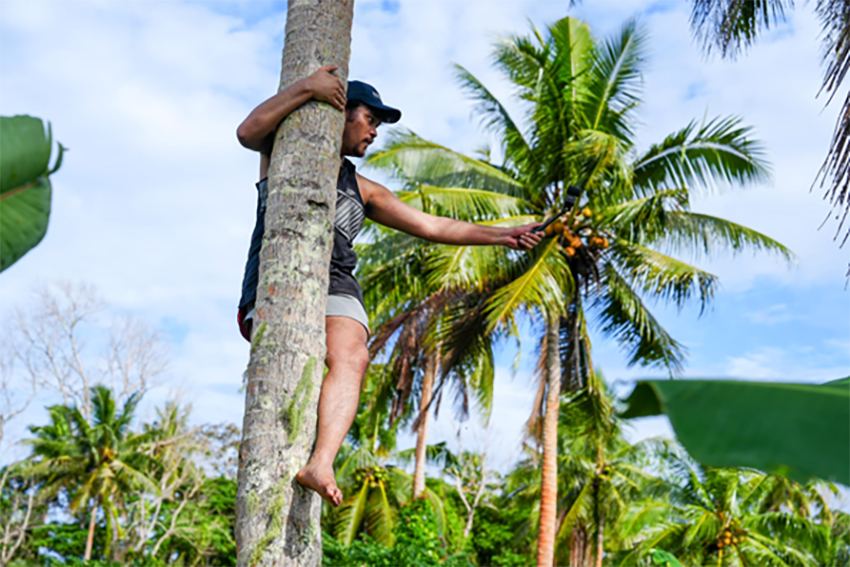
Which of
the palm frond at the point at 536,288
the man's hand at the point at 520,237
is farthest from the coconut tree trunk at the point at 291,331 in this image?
the palm frond at the point at 536,288

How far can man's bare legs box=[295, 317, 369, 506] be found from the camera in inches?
71.6

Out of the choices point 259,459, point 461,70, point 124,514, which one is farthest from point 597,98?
point 124,514

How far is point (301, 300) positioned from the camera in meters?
1.77

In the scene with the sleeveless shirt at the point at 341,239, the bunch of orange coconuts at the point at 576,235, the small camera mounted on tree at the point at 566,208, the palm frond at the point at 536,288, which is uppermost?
the bunch of orange coconuts at the point at 576,235

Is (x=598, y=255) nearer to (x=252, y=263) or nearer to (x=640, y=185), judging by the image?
(x=640, y=185)

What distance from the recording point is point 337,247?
2199mm

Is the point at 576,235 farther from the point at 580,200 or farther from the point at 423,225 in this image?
the point at 423,225

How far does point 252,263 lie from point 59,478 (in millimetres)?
25763

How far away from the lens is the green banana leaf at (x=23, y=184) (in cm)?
66

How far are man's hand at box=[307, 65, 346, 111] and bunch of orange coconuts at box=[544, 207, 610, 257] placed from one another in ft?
32.4

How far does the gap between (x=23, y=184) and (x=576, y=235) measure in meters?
11.8

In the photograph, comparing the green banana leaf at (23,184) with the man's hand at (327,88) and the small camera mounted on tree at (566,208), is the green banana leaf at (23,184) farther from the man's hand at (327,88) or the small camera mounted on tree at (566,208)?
the small camera mounted on tree at (566,208)

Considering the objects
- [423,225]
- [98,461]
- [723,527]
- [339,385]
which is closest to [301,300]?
[339,385]

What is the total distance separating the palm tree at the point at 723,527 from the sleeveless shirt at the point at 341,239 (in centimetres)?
1588
